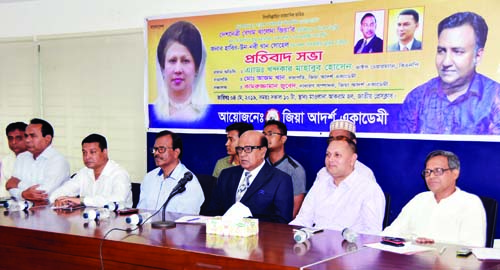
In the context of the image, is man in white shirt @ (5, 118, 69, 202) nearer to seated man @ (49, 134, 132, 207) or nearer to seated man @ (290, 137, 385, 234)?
seated man @ (49, 134, 132, 207)

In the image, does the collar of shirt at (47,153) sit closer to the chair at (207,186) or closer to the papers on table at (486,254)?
the chair at (207,186)

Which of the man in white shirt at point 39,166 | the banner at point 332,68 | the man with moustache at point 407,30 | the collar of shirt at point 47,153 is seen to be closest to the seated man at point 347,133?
the banner at point 332,68

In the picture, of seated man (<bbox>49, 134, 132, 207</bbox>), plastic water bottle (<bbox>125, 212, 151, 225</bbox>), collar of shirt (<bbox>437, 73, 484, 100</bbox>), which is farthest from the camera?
seated man (<bbox>49, 134, 132, 207</bbox>)

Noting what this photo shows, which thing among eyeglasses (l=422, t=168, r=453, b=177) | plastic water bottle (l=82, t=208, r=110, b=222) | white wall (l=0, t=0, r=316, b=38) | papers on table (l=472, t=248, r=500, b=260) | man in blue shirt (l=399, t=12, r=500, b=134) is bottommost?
plastic water bottle (l=82, t=208, r=110, b=222)

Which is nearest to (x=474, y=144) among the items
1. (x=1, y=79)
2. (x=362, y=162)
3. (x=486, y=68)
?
(x=486, y=68)

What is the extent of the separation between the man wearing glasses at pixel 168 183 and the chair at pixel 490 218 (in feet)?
6.33

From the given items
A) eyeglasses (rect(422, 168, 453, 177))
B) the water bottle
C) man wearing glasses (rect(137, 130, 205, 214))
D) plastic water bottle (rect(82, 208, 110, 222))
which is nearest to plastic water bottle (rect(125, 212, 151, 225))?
plastic water bottle (rect(82, 208, 110, 222))

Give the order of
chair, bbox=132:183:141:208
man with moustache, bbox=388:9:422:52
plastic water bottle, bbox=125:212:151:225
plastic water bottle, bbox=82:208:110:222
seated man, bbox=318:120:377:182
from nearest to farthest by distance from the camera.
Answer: plastic water bottle, bbox=125:212:151:225, plastic water bottle, bbox=82:208:110:222, man with moustache, bbox=388:9:422:52, seated man, bbox=318:120:377:182, chair, bbox=132:183:141:208

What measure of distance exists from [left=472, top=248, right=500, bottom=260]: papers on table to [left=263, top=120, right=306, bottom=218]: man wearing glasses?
6.22 feet

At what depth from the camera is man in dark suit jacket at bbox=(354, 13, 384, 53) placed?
4.33 meters

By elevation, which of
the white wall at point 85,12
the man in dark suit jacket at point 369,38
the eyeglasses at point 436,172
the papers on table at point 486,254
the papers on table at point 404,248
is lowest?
the papers on table at point 404,248

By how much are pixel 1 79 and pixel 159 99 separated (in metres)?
2.32

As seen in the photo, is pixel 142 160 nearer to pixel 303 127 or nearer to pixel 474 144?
pixel 303 127

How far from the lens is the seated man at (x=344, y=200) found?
3.73m
